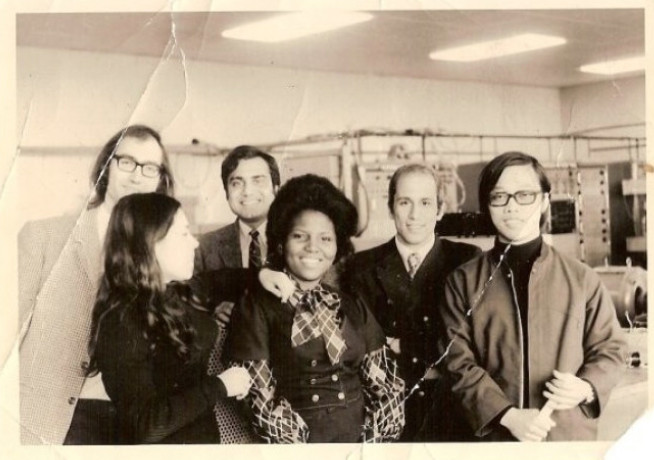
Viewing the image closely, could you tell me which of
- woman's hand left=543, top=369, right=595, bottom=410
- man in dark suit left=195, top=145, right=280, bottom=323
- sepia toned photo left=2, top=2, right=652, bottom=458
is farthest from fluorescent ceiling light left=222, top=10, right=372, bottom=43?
woman's hand left=543, top=369, right=595, bottom=410

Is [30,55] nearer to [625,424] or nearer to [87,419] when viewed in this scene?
[87,419]

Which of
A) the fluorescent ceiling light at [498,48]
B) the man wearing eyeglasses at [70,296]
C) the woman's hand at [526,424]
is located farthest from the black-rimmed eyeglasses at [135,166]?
the woman's hand at [526,424]

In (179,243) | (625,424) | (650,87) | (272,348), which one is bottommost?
(625,424)

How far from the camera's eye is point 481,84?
83 centimetres

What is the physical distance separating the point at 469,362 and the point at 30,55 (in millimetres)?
607

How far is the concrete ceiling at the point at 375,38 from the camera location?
827 millimetres

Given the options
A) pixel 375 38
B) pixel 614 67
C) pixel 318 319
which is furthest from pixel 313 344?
pixel 614 67

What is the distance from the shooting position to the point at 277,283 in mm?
822

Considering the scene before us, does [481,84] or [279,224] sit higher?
[481,84]

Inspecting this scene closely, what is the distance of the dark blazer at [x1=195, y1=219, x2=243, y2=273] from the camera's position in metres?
0.82

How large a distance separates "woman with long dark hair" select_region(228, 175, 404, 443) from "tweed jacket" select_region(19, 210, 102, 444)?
0.18 metres

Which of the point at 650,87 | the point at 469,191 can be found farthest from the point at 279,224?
the point at 650,87

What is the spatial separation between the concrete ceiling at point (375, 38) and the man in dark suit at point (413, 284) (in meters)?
0.14

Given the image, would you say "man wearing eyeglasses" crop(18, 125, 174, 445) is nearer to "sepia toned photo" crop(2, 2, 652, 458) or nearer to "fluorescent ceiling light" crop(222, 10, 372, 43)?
"sepia toned photo" crop(2, 2, 652, 458)
